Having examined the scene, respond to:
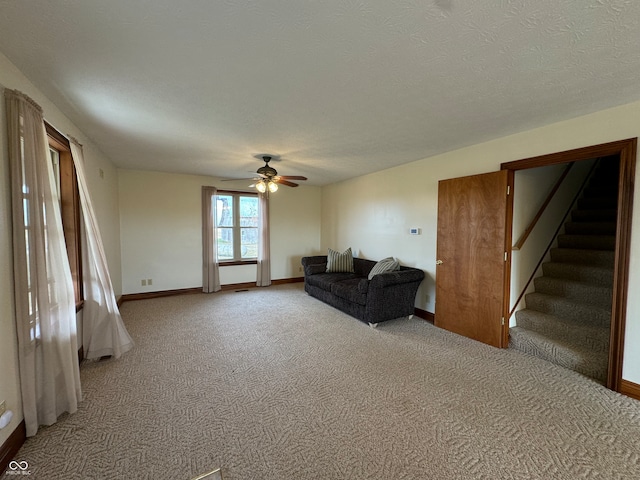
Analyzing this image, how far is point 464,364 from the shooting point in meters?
2.68

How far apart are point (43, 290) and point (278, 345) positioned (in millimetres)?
2099

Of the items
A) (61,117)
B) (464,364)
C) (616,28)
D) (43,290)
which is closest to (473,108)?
(616,28)

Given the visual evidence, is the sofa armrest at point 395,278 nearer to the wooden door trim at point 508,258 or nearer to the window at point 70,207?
the wooden door trim at point 508,258

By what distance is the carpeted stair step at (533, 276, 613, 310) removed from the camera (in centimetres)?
297

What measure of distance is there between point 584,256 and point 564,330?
4.10 ft

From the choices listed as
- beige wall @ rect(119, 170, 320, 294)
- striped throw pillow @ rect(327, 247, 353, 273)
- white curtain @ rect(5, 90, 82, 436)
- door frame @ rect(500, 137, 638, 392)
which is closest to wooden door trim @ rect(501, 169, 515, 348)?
door frame @ rect(500, 137, 638, 392)

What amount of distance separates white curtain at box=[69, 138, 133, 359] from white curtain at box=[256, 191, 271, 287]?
3.24 meters

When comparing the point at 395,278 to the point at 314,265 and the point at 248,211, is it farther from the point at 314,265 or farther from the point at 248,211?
the point at 248,211

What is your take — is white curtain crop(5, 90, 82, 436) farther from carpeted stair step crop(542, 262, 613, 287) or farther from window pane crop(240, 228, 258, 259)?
carpeted stair step crop(542, 262, 613, 287)

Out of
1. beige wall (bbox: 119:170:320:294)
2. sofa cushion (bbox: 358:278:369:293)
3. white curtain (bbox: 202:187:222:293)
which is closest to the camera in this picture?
sofa cushion (bbox: 358:278:369:293)

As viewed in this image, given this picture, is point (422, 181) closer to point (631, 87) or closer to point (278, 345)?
point (631, 87)

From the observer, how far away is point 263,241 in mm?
5922

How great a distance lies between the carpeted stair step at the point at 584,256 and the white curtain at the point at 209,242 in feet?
18.7

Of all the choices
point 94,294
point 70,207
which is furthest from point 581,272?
point 70,207
